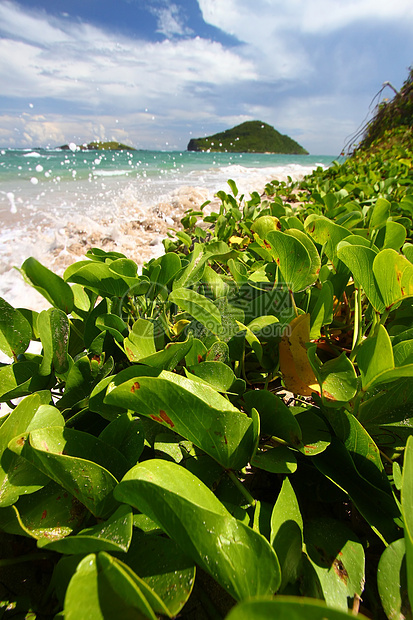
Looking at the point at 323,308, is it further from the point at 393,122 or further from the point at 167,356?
the point at 393,122

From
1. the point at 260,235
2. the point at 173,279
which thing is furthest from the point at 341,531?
the point at 260,235

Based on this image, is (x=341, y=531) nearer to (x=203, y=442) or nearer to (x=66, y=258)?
(x=203, y=442)

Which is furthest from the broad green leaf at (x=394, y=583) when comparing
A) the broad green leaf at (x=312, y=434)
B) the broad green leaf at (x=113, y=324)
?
the broad green leaf at (x=113, y=324)

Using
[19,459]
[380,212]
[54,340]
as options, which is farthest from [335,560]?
[380,212]

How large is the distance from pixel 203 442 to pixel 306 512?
211 mm

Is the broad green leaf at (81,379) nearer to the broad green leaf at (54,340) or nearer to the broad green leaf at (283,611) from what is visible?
the broad green leaf at (54,340)

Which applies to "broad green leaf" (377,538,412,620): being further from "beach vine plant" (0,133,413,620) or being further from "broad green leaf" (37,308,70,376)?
"broad green leaf" (37,308,70,376)

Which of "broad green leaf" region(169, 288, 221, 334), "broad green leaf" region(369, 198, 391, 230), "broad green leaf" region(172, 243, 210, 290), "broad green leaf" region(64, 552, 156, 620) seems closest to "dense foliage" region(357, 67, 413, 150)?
"broad green leaf" region(369, 198, 391, 230)

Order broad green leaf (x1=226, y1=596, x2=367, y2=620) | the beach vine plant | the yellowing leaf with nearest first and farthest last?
broad green leaf (x1=226, y1=596, x2=367, y2=620) < the beach vine plant < the yellowing leaf

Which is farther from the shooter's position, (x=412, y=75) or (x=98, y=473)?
(x=412, y=75)

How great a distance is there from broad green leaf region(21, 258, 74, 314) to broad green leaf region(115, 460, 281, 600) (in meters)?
0.47

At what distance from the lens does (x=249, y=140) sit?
126 ft

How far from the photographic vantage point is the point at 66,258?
2.21 meters

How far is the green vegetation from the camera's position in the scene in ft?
0.91
